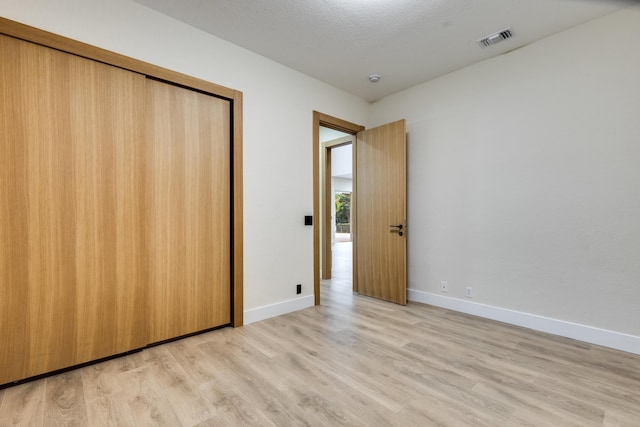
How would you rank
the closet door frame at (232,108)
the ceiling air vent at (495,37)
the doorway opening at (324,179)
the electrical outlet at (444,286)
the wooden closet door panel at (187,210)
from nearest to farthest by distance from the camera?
1. the closet door frame at (232,108)
2. the wooden closet door panel at (187,210)
3. the ceiling air vent at (495,37)
4. the electrical outlet at (444,286)
5. the doorway opening at (324,179)

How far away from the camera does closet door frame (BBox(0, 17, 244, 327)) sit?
216 centimetres

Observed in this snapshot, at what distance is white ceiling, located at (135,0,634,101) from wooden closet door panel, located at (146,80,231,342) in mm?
685

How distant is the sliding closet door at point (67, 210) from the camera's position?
74.7 inches

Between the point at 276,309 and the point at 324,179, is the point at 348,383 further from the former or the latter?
the point at 324,179

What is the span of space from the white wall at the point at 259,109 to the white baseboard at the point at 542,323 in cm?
162

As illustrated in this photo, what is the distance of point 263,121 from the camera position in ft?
10.4

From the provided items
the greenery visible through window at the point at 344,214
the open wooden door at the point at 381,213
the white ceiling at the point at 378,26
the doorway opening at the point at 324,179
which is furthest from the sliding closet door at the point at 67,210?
the greenery visible through window at the point at 344,214

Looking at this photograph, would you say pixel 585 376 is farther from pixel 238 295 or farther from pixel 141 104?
pixel 141 104

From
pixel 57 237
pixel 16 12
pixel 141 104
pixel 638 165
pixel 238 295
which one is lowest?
pixel 238 295

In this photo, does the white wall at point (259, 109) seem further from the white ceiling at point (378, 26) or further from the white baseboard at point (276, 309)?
the white ceiling at point (378, 26)

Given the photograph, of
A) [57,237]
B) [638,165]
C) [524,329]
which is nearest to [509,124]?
[638,165]

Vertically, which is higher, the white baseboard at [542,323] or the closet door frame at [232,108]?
the closet door frame at [232,108]

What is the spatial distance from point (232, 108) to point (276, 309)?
2.15 meters

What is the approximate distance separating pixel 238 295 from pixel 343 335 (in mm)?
1094
